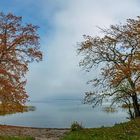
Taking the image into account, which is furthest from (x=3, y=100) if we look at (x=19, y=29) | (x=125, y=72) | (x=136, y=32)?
(x=136, y=32)

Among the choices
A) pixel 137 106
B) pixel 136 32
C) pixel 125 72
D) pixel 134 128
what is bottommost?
pixel 134 128

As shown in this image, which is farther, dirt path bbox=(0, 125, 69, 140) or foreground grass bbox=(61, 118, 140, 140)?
dirt path bbox=(0, 125, 69, 140)

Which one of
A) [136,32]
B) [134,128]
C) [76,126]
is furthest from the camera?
[136,32]

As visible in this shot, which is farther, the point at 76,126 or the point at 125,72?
the point at 125,72

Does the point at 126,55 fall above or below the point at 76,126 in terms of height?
above

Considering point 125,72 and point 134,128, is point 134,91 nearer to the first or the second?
point 125,72

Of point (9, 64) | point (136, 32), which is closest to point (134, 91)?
point (136, 32)

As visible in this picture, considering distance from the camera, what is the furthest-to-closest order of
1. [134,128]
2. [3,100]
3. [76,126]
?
[3,100], [76,126], [134,128]

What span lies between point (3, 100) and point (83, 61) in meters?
9.90

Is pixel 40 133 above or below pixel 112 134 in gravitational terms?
above

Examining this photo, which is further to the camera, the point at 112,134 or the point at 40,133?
the point at 40,133

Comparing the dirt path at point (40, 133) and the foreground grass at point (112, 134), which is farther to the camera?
the dirt path at point (40, 133)

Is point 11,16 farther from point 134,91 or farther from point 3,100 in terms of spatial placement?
point 134,91

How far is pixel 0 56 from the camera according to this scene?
3784 cm
